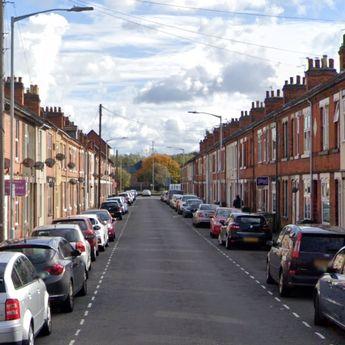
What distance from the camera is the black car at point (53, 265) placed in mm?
14141

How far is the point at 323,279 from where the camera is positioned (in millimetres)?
13086

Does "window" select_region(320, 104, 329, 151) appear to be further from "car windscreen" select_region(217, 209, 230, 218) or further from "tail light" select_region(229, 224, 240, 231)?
"car windscreen" select_region(217, 209, 230, 218)

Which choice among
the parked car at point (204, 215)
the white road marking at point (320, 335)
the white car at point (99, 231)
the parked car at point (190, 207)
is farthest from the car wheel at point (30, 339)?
the parked car at point (190, 207)

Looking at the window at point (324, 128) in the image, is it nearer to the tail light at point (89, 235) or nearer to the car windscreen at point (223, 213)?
the car windscreen at point (223, 213)

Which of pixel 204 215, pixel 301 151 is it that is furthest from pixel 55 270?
pixel 204 215

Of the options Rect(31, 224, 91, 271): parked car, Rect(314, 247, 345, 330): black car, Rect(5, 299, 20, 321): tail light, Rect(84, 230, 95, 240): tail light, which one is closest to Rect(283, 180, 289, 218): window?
Rect(84, 230, 95, 240): tail light

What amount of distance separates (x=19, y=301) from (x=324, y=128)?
23362mm

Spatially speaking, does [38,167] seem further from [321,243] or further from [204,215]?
[321,243]

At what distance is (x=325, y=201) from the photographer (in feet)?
103

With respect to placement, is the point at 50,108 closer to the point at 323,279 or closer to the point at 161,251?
the point at 161,251

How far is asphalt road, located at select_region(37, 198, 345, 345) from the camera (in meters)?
12.0

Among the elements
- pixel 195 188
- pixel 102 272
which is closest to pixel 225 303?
pixel 102 272

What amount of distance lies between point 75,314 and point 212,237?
24392 mm

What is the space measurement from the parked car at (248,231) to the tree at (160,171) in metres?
143
